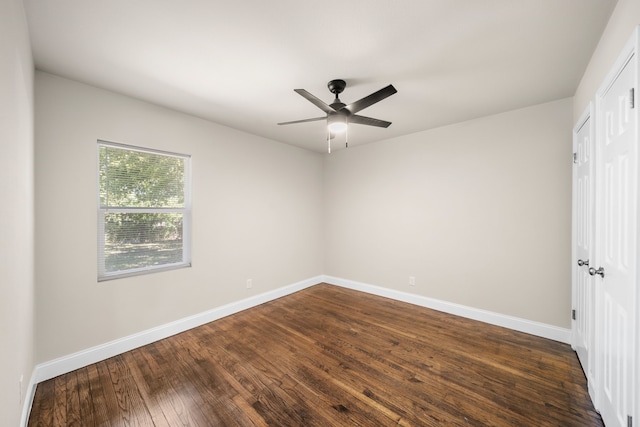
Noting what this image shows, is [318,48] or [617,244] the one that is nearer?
[617,244]

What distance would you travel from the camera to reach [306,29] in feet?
5.39

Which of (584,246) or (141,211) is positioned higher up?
(141,211)

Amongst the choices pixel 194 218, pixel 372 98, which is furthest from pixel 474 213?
pixel 194 218

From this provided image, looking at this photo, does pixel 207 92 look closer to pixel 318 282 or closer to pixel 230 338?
pixel 230 338

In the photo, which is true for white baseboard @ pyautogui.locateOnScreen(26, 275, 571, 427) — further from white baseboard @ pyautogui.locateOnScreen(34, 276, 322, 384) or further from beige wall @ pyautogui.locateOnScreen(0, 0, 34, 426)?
beige wall @ pyautogui.locateOnScreen(0, 0, 34, 426)

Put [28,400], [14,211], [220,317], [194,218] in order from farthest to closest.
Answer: [220,317]
[194,218]
[28,400]
[14,211]

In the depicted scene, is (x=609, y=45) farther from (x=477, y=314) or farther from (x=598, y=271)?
(x=477, y=314)

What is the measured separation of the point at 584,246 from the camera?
2.19 meters

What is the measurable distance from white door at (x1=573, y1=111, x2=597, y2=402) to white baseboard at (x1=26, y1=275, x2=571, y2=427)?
431 millimetres

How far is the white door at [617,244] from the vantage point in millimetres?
1219

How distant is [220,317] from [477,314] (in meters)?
3.33

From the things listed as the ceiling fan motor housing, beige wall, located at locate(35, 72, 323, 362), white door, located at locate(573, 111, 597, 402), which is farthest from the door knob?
beige wall, located at locate(35, 72, 323, 362)

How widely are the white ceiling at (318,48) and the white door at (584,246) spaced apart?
0.63 m

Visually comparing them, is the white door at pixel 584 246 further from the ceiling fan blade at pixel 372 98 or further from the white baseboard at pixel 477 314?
the ceiling fan blade at pixel 372 98
